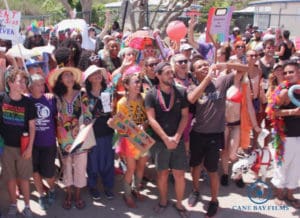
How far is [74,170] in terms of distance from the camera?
433 centimetres

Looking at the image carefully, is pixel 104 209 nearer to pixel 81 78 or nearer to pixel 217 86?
pixel 81 78

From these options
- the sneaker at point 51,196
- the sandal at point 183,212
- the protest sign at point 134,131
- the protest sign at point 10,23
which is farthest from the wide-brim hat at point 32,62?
the sandal at point 183,212

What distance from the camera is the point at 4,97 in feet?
12.6

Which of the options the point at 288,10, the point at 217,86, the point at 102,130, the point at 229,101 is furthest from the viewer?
the point at 288,10

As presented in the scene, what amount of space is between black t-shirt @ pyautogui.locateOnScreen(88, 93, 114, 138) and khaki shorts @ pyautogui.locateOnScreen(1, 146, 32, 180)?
843 millimetres

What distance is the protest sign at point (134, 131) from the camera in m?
4.02

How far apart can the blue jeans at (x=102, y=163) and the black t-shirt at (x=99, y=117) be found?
0.08 metres

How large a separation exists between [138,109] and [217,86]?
0.92 metres

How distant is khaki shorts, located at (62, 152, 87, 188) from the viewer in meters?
4.30

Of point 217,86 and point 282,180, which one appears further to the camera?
point 282,180

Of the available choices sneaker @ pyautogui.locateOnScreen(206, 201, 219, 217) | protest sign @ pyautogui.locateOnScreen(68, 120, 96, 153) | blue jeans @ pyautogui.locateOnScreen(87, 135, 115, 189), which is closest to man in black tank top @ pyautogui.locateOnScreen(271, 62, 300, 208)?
sneaker @ pyautogui.locateOnScreen(206, 201, 219, 217)

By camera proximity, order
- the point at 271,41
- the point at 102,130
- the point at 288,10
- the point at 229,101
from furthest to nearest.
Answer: the point at 288,10 < the point at 271,41 < the point at 229,101 < the point at 102,130

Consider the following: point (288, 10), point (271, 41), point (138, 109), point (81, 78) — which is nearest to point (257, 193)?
point (138, 109)

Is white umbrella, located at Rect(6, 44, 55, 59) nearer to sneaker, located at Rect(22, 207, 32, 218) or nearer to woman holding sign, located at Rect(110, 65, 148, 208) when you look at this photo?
woman holding sign, located at Rect(110, 65, 148, 208)
